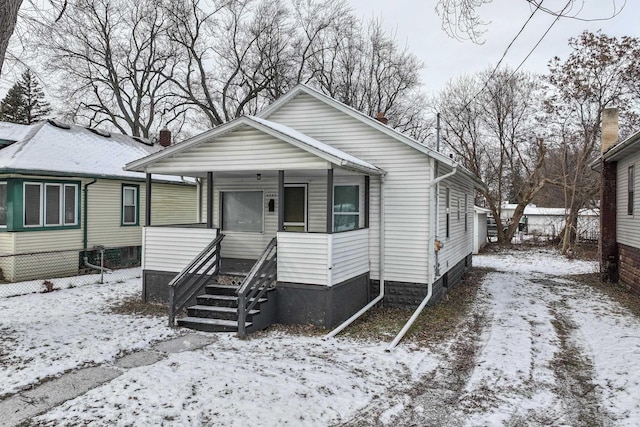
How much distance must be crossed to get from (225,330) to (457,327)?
443 cm

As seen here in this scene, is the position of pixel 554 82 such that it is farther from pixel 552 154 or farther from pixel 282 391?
pixel 282 391

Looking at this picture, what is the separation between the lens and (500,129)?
2902cm

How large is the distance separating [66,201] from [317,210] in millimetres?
8617

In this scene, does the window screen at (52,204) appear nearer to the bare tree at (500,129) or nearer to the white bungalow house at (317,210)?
the white bungalow house at (317,210)

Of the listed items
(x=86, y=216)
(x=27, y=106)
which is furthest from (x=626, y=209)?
(x=27, y=106)

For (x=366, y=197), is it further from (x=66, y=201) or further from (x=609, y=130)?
(x=66, y=201)

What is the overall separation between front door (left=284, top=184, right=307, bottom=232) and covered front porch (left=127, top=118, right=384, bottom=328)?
2cm

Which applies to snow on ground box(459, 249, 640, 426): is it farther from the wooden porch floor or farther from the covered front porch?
the wooden porch floor

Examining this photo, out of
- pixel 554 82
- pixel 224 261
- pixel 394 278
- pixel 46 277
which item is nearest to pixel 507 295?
pixel 394 278

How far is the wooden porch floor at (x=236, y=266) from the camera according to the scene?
9.39 metres

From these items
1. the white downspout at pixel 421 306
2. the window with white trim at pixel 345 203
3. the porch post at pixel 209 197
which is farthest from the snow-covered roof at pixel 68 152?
the white downspout at pixel 421 306

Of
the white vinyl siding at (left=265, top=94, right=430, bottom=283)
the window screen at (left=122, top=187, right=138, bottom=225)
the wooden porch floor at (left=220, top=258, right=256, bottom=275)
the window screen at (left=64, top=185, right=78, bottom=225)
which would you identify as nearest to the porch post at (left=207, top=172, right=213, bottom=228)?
the wooden porch floor at (left=220, top=258, right=256, bottom=275)

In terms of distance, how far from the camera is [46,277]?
1313 cm

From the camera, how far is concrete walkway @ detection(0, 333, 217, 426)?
475 centimetres
